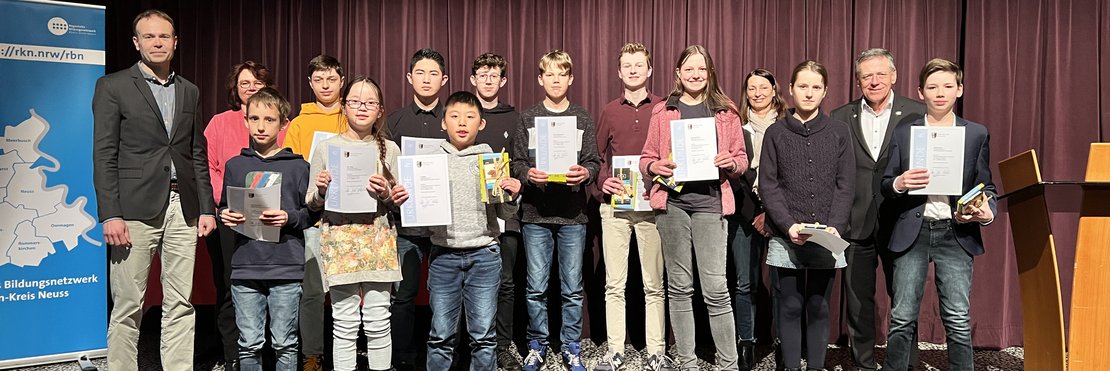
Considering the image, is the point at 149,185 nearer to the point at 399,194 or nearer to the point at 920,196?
the point at 399,194

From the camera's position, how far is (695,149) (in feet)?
11.8

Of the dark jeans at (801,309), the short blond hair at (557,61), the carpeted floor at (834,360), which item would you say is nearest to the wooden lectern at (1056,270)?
the dark jeans at (801,309)

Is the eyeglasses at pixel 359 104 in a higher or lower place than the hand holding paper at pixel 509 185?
higher

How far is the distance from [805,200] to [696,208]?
A: 48 cm

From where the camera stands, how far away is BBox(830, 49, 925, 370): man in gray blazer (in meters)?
3.83

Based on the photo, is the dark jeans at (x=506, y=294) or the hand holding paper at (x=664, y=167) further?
the dark jeans at (x=506, y=294)

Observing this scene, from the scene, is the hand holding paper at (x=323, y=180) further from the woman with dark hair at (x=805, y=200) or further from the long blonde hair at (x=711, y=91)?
the woman with dark hair at (x=805, y=200)

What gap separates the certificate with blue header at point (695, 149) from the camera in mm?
3582

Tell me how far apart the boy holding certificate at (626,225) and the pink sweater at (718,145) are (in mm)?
190

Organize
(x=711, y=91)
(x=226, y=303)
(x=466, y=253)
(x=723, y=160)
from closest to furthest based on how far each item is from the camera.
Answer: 1. (x=466, y=253)
2. (x=723, y=160)
3. (x=711, y=91)
4. (x=226, y=303)

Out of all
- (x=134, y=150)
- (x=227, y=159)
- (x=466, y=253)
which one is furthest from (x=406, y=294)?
(x=134, y=150)

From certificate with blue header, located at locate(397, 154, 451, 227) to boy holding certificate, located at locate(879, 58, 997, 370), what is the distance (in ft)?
6.36

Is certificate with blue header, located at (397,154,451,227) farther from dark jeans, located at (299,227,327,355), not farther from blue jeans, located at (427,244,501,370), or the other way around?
dark jeans, located at (299,227,327,355)

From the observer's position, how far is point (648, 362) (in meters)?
3.98
